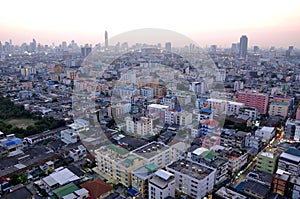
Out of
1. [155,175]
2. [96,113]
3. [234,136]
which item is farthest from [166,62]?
[155,175]

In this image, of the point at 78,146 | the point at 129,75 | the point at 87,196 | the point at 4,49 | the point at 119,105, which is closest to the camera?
the point at 87,196

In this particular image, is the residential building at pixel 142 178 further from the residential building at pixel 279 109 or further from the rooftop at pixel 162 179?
the residential building at pixel 279 109

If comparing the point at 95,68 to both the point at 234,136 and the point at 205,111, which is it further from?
the point at 234,136

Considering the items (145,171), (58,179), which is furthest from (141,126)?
(58,179)

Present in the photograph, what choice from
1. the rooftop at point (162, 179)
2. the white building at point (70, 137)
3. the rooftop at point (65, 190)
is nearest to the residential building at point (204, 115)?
the rooftop at point (162, 179)

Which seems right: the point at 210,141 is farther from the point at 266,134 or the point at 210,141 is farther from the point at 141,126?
the point at 141,126

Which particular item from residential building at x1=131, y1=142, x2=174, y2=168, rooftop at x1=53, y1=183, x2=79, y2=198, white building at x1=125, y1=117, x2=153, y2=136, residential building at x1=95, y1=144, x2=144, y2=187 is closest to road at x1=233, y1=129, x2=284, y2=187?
residential building at x1=131, y1=142, x2=174, y2=168
